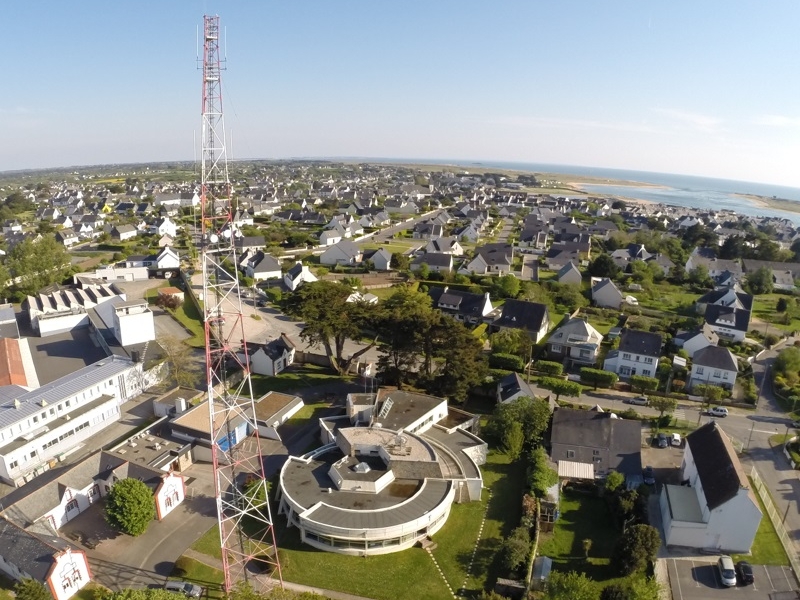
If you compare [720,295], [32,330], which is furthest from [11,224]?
[720,295]

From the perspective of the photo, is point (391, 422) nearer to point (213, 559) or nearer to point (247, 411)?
point (247, 411)

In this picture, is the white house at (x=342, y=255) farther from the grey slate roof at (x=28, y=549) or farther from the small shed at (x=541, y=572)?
the small shed at (x=541, y=572)

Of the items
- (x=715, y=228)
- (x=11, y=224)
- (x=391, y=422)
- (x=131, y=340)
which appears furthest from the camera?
(x=715, y=228)

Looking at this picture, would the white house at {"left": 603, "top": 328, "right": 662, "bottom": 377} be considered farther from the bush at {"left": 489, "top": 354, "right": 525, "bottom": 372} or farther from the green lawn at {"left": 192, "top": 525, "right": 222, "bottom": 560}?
the green lawn at {"left": 192, "top": 525, "right": 222, "bottom": 560}

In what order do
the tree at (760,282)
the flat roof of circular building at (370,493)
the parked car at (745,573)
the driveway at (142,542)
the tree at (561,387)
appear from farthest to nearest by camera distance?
the tree at (760,282), the tree at (561,387), the flat roof of circular building at (370,493), the parked car at (745,573), the driveway at (142,542)

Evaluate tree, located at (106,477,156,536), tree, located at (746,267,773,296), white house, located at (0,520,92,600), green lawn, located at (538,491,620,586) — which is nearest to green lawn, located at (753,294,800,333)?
tree, located at (746,267,773,296)

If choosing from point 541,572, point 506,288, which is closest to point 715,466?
point 541,572

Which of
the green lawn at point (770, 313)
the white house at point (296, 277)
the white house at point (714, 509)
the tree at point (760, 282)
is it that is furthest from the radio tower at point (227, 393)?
the tree at point (760, 282)
